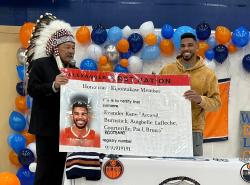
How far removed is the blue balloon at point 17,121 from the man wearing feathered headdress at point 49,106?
2.10m

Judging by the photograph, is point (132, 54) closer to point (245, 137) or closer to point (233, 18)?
point (233, 18)

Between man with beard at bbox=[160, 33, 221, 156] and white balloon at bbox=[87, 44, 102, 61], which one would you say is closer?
man with beard at bbox=[160, 33, 221, 156]

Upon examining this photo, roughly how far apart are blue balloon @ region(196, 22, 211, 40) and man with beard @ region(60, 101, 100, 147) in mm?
2560

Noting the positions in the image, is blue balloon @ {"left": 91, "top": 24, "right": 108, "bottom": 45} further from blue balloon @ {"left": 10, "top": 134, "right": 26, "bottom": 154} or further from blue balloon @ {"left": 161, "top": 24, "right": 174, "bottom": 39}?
blue balloon @ {"left": 10, "top": 134, "right": 26, "bottom": 154}

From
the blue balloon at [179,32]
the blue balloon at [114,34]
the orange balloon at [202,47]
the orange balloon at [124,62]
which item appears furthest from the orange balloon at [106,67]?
the orange balloon at [202,47]

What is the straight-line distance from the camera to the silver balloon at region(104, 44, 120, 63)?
4898 millimetres

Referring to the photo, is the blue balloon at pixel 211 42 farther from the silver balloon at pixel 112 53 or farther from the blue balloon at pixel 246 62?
the silver balloon at pixel 112 53

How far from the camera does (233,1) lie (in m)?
5.24

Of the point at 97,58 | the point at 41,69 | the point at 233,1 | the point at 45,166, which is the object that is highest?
the point at 233,1

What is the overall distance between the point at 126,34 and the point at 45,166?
250 cm

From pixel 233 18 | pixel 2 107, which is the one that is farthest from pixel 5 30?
pixel 233 18

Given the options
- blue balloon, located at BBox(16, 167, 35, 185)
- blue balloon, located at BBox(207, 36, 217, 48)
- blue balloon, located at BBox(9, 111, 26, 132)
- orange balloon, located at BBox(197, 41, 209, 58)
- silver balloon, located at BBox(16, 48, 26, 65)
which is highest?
blue balloon, located at BBox(207, 36, 217, 48)

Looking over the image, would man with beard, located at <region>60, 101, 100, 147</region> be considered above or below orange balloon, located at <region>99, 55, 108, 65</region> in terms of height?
below

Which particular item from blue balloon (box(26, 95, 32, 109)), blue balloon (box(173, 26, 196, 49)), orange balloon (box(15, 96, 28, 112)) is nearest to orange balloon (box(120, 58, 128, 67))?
blue balloon (box(173, 26, 196, 49))
